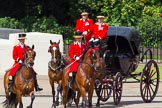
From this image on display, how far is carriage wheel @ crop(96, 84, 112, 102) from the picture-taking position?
2084cm

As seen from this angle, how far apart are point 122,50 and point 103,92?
4.65 feet

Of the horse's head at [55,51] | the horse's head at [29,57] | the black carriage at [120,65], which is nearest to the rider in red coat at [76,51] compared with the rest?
the horse's head at [55,51]

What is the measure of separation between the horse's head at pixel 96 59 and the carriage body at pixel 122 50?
1.99 meters

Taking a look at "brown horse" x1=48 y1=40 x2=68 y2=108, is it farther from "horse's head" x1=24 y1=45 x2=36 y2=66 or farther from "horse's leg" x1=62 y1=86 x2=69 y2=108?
"horse's head" x1=24 y1=45 x2=36 y2=66

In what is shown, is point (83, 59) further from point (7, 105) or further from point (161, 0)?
point (161, 0)

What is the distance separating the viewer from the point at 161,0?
53.4m

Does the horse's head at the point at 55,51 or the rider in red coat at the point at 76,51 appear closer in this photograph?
the rider in red coat at the point at 76,51

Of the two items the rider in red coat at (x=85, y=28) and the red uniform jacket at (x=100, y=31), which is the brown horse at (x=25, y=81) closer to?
the rider in red coat at (x=85, y=28)

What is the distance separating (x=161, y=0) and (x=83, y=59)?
3521 cm

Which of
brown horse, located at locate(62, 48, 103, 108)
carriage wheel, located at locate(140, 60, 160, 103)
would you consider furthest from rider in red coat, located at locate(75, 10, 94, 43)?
carriage wheel, located at locate(140, 60, 160, 103)

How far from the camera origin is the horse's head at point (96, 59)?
1862cm

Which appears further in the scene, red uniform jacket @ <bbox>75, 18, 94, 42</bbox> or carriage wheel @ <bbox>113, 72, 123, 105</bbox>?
carriage wheel @ <bbox>113, 72, 123, 105</bbox>

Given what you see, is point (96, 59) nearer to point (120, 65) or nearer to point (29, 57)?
point (29, 57)

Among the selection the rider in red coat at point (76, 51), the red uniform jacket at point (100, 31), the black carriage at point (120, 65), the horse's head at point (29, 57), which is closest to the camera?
the horse's head at point (29, 57)
